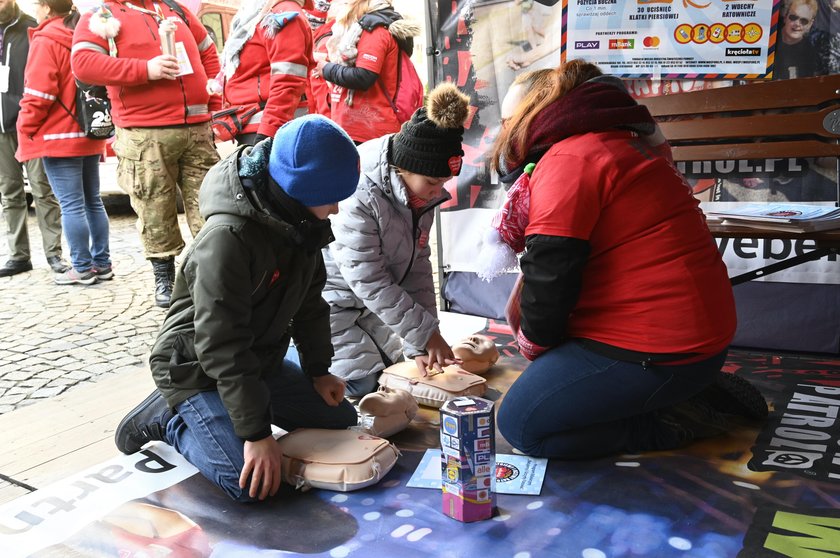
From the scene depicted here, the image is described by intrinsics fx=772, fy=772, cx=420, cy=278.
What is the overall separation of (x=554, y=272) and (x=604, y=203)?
21cm

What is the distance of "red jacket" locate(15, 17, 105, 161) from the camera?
4328 millimetres

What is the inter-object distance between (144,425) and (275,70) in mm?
2069

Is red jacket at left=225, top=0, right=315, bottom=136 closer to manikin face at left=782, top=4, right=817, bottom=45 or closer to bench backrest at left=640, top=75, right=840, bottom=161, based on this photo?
bench backrest at left=640, top=75, right=840, bottom=161

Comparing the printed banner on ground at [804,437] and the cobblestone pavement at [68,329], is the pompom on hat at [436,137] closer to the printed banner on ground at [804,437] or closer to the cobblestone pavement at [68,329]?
the printed banner on ground at [804,437]

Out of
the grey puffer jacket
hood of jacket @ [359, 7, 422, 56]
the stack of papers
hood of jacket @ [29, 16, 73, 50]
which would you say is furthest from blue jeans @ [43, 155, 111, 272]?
the stack of papers

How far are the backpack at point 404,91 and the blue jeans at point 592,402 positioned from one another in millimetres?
2130

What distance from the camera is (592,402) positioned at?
204 centimetres

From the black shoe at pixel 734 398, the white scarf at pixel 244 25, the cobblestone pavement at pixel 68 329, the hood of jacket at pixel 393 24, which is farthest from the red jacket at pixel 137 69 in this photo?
the black shoe at pixel 734 398

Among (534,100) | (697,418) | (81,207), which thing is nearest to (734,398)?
(697,418)

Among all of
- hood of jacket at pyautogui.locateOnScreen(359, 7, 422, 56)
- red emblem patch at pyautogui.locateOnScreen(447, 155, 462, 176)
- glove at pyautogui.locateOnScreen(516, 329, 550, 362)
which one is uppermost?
hood of jacket at pyautogui.locateOnScreen(359, 7, 422, 56)

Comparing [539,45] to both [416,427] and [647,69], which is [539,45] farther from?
[416,427]

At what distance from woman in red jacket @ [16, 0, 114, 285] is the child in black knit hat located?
8.19ft

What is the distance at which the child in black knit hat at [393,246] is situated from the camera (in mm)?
2314

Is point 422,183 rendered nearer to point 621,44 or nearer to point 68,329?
point 621,44
